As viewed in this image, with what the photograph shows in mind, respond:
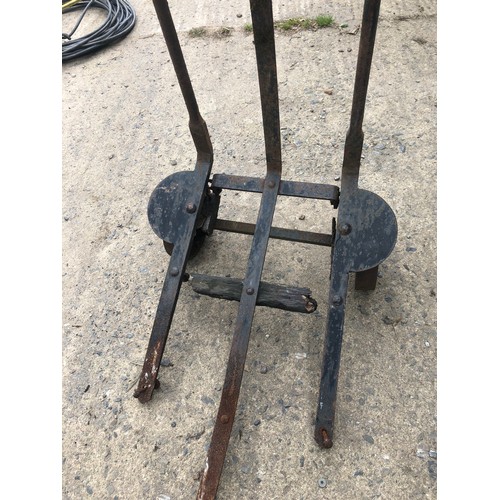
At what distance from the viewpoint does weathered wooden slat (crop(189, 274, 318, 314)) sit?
1.69 meters

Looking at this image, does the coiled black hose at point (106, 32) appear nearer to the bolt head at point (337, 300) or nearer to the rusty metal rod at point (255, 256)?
the rusty metal rod at point (255, 256)

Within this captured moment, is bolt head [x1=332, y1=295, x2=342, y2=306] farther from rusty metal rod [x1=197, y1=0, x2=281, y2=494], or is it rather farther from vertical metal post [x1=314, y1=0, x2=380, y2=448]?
rusty metal rod [x1=197, y1=0, x2=281, y2=494]

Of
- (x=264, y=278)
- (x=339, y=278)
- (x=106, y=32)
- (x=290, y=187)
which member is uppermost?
(x=290, y=187)

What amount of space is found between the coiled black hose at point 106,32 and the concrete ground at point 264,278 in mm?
250

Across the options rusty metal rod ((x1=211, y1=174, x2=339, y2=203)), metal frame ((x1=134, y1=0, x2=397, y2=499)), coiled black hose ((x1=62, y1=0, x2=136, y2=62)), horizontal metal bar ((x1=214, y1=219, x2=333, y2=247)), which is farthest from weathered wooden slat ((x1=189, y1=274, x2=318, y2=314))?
coiled black hose ((x1=62, y1=0, x2=136, y2=62))

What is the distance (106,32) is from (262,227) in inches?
103

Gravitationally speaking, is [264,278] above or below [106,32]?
below

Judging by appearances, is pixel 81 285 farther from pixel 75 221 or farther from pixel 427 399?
A: pixel 427 399

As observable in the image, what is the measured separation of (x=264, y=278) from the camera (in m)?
2.08

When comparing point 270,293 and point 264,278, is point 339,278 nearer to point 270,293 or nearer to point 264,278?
point 270,293

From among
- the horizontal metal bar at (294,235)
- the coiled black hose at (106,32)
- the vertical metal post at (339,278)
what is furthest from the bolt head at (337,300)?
the coiled black hose at (106,32)

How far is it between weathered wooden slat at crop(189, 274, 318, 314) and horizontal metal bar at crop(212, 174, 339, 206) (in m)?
0.33

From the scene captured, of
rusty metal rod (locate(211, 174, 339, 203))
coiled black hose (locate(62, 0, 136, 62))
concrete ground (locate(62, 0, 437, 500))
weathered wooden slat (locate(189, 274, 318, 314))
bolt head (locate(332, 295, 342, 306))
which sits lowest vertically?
concrete ground (locate(62, 0, 437, 500))

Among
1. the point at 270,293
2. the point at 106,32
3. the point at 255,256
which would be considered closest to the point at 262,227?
the point at 255,256
